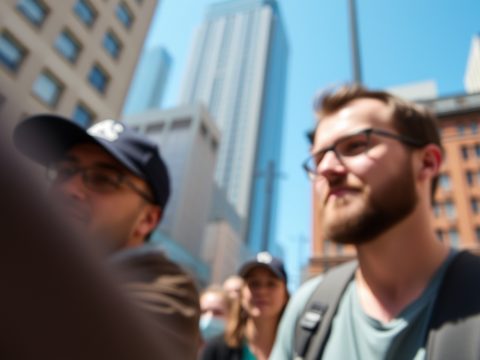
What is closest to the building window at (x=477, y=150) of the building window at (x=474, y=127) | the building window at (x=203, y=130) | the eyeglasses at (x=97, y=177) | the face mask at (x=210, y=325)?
the building window at (x=474, y=127)

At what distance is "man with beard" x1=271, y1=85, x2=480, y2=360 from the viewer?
4.00 ft

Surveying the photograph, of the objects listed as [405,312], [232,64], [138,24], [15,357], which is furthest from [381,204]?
[232,64]

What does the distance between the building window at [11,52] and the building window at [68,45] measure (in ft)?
6.79

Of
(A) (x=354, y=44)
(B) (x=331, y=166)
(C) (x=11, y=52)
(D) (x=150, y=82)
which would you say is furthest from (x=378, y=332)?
(D) (x=150, y=82)

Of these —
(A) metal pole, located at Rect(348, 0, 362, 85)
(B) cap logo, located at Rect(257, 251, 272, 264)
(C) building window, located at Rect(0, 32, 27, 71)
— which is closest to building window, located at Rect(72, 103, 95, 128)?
(C) building window, located at Rect(0, 32, 27, 71)

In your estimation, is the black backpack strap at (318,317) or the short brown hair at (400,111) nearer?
the black backpack strap at (318,317)

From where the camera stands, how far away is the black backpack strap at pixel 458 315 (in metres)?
0.95

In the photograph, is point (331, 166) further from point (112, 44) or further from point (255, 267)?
point (112, 44)

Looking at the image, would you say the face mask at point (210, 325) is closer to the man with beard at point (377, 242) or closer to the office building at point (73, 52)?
the man with beard at point (377, 242)

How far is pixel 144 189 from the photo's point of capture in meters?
1.53

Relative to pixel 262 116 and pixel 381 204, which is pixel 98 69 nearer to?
pixel 381 204

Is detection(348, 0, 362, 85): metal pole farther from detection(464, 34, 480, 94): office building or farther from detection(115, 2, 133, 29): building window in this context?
detection(464, 34, 480, 94): office building

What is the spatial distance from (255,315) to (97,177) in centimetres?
212

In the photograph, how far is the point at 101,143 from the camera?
57.1 inches
